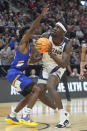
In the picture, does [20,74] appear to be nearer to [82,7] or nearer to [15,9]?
[15,9]

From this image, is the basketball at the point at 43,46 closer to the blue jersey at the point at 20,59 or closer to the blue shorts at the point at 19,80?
the blue jersey at the point at 20,59

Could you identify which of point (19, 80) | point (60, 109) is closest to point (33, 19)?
point (19, 80)

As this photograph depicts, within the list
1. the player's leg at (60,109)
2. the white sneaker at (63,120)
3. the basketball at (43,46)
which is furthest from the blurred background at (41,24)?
the white sneaker at (63,120)

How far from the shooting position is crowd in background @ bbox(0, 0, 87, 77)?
13.2 metres

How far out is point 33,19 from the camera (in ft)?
57.0

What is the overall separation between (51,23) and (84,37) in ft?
8.76

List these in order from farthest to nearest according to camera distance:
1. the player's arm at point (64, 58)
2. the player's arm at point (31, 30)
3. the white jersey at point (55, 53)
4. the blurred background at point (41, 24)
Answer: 1. the blurred background at point (41, 24)
2. the white jersey at point (55, 53)
3. the player's arm at point (31, 30)
4. the player's arm at point (64, 58)

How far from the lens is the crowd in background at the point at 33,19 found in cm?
1323

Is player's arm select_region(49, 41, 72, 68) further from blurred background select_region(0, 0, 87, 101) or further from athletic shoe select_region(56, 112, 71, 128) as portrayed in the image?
athletic shoe select_region(56, 112, 71, 128)

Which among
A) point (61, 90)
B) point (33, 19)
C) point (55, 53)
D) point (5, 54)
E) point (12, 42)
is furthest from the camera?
point (33, 19)

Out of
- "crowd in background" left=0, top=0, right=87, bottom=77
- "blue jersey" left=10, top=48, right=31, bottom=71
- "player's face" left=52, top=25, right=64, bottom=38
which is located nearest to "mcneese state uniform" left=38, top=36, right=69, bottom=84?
"player's face" left=52, top=25, right=64, bottom=38

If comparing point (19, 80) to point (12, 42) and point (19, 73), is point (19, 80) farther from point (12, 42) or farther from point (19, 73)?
point (12, 42)

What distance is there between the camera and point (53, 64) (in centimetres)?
655

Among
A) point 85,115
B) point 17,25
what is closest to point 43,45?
point 85,115
